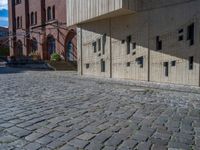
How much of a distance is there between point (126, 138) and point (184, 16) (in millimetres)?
7836

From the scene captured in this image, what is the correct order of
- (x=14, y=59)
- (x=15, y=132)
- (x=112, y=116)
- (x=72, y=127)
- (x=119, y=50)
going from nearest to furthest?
(x=15, y=132) → (x=72, y=127) → (x=112, y=116) → (x=119, y=50) → (x=14, y=59)

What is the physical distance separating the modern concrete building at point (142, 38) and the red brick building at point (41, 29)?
406 inches

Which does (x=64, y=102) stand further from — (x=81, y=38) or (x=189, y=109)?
(x=81, y=38)

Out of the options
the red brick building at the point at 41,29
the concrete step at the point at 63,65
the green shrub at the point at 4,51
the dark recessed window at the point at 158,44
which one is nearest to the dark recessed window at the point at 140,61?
the dark recessed window at the point at 158,44

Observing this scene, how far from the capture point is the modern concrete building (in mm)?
9938

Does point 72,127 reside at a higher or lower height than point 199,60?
lower

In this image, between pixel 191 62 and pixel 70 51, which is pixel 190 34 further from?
pixel 70 51

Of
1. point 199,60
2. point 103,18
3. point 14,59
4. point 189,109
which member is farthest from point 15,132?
point 14,59

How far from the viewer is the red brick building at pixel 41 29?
26031 millimetres

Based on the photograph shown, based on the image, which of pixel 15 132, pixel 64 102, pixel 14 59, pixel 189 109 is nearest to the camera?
pixel 15 132

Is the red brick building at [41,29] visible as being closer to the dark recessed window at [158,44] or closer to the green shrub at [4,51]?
the green shrub at [4,51]

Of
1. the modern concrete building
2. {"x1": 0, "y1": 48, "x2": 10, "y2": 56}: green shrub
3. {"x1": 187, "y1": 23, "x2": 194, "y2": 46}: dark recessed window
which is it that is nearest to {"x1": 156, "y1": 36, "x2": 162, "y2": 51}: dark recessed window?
the modern concrete building

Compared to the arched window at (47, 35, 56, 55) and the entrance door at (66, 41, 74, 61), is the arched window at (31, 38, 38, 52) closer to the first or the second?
the arched window at (47, 35, 56, 55)

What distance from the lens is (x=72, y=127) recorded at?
419 cm
